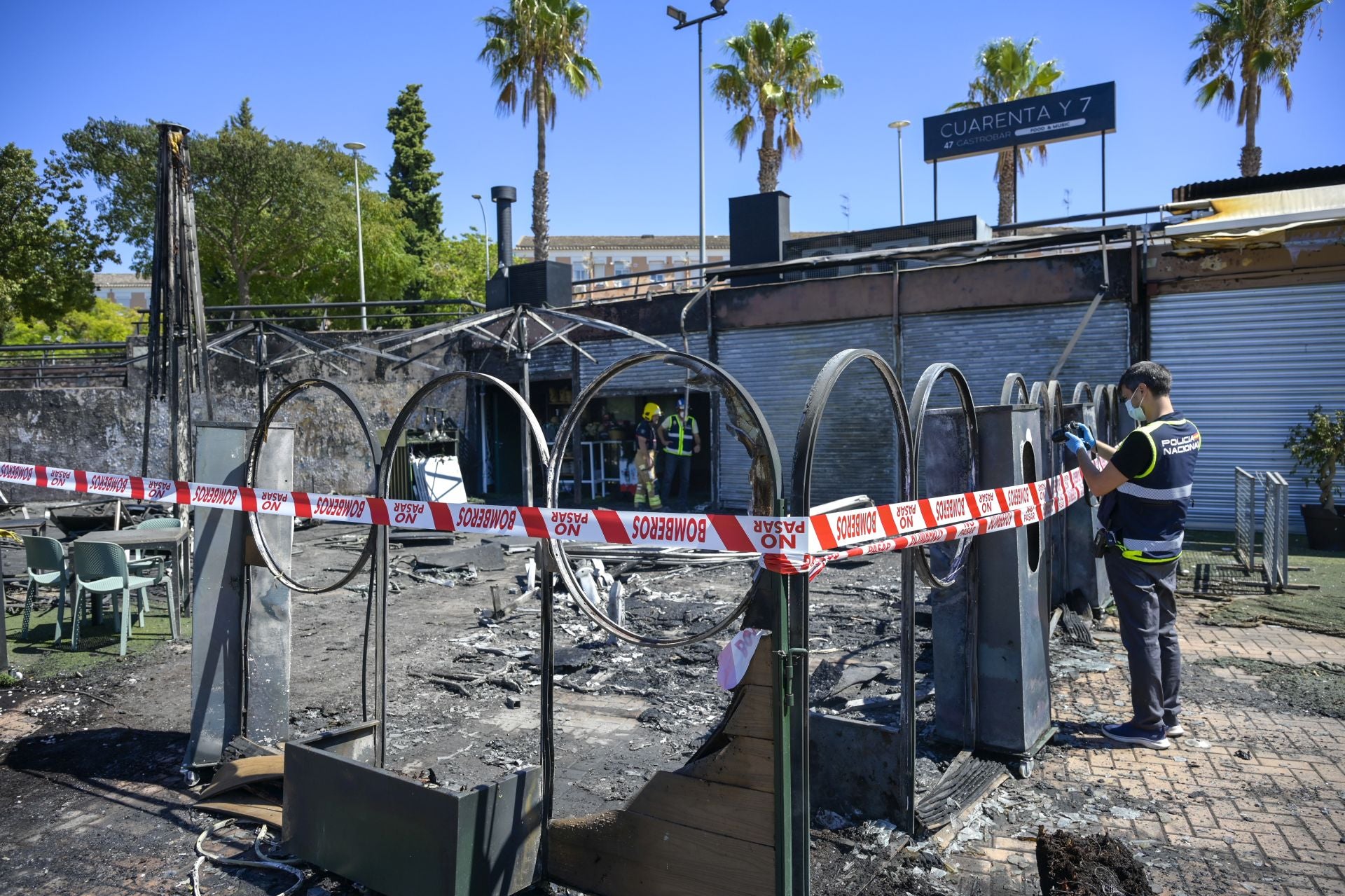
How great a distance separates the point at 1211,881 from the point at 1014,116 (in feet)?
61.1

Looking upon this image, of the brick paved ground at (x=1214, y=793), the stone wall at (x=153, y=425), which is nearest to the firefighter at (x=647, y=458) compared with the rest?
the stone wall at (x=153, y=425)

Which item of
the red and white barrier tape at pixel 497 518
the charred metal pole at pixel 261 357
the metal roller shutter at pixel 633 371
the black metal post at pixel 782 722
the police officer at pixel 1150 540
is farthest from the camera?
the metal roller shutter at pixel 633 371

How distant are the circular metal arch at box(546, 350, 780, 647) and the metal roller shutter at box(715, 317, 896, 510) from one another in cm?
1118

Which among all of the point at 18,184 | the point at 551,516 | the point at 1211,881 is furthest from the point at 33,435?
the point at 1211,881

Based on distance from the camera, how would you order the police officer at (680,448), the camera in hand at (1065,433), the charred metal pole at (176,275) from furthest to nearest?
1. the police officer at (680,448)
2. the charred metal pole at (176,275)
3. the camera in hand at (1065,433)

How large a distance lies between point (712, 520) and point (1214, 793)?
3024 millimetres

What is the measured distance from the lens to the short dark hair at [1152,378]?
16.1 ft

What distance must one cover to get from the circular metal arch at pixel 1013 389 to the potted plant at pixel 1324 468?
8.07 m

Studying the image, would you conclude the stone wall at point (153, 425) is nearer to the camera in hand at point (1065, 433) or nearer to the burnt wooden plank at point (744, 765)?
the camera in hand at point (1065, 433)

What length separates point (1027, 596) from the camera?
14.9 ft

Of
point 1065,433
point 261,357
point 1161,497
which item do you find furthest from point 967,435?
point 261,357

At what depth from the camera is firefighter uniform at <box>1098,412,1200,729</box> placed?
4777mm

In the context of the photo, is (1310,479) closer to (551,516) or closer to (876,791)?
(876,791)

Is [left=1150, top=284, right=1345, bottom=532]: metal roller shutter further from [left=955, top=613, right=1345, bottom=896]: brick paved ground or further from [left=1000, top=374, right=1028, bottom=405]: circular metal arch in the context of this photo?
[left=1000, top=374, right=1028, bottom=405]: circular metal arch
